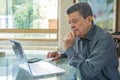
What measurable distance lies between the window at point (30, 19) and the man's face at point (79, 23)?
2.10m

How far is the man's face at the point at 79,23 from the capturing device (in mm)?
1521

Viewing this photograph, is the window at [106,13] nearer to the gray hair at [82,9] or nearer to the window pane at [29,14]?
the window pane at [29,14]

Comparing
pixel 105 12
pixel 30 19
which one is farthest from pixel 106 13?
pixel 30 19

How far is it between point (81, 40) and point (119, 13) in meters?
1.83

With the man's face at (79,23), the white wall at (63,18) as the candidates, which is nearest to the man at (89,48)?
the man's face at (79,23)

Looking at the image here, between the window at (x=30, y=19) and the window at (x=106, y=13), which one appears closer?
the window at (x=106, y=13)

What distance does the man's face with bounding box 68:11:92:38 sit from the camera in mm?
1521

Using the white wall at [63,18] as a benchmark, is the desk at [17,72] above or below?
below

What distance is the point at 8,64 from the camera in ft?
6.73

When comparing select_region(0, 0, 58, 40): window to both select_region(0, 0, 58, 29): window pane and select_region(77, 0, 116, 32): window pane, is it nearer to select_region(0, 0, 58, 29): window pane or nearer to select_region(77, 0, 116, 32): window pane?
select_region(0, 0, 58, 29): window pane

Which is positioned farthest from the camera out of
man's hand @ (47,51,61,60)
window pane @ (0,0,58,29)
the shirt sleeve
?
window pane @ (0,0,58,29)

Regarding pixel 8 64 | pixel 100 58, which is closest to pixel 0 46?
pixel 8 64

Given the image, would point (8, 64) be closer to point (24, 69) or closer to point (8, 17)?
point (24, 69)

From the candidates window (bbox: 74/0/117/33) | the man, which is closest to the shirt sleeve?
the man
